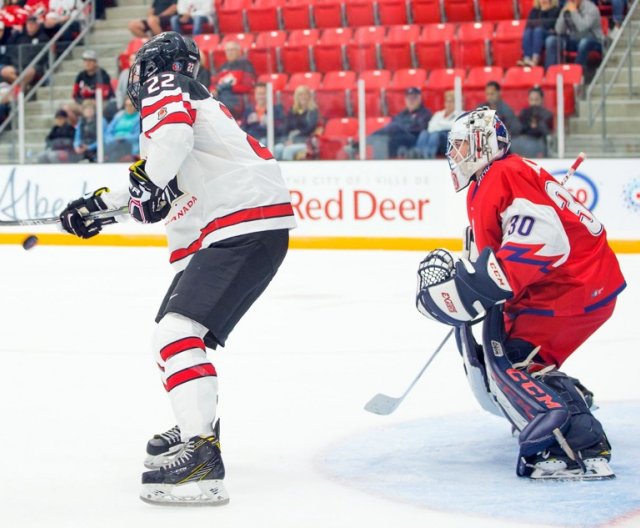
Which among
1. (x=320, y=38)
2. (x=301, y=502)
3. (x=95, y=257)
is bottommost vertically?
(x=95, y=257)

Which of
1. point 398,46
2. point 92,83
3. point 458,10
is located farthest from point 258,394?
point 458,10

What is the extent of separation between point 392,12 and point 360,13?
28 centimetres

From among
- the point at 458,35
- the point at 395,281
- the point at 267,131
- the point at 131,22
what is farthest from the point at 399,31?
the point at 395,281

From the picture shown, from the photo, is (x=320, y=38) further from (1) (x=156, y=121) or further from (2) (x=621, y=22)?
(1) (x=156, y=121)

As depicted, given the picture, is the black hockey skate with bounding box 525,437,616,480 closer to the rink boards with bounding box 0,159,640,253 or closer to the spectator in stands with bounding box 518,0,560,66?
the rink boards with bounding box 0,159,640,253

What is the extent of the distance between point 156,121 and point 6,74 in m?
9.10

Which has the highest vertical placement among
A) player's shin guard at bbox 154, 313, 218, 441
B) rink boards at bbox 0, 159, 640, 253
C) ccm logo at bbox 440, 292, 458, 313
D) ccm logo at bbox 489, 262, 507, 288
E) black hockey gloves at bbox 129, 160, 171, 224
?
black hockey gloves at bbox 129, 160, 171, 224

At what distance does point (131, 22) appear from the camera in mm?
11633

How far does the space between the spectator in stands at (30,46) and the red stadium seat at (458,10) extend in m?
3.69

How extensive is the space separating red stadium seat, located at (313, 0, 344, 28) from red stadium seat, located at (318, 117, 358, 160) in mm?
1670

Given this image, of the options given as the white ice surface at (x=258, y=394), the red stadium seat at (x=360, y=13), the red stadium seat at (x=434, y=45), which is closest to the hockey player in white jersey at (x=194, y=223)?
the white ice surface at (x=258, y=394)

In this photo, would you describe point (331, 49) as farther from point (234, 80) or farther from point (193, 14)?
point (193, 14)

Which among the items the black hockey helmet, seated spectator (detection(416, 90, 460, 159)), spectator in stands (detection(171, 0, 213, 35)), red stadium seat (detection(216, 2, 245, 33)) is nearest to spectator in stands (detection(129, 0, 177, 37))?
spectator in stands (detection(171, 0, 213, 35))

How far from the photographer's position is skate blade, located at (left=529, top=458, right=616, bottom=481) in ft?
9.80
